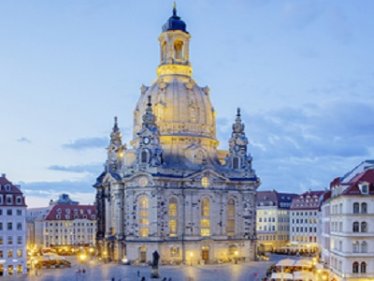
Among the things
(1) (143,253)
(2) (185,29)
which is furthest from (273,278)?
(2) (185,29)

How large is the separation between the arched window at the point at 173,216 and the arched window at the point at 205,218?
216 inches

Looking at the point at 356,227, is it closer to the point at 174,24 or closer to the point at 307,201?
the point at 174,24

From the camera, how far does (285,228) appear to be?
532 feet

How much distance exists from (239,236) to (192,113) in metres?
26.1

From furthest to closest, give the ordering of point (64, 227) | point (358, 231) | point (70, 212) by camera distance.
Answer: point (70, 212)
point (64, 227)
point (358, 231)

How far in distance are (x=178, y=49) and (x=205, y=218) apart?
38229 mm

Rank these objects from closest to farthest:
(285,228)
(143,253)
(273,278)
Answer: (273,278) < (143,253) < (285,228)

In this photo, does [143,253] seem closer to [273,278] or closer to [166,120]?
[166,120]

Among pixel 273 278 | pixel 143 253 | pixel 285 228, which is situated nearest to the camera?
pixel 273 278

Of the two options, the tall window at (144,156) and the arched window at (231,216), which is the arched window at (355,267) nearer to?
the tall window at (144,156)

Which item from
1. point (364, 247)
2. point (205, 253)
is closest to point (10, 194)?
point (205, 253)

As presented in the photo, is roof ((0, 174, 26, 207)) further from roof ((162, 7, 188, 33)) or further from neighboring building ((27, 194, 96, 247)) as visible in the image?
neighboring building ((27, 194, 96, 247))

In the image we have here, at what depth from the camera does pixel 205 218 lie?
11806 cm

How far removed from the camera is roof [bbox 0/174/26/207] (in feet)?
307
